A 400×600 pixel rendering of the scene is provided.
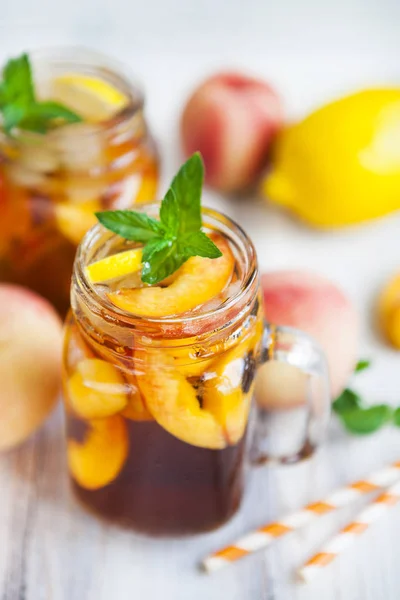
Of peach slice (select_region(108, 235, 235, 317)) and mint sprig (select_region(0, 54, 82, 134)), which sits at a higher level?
mint sprig (select_region(0, 54, 82, 134))

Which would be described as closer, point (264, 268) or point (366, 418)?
point (366, 418)

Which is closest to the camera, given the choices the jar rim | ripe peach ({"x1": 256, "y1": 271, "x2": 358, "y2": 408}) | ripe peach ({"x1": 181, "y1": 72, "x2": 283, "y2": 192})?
the jar rim

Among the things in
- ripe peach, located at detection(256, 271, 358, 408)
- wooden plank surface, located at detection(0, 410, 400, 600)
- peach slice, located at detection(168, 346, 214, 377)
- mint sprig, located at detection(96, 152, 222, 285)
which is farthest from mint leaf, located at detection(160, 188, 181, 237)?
wooden plank surface, located at detection(0, 410, 400, 600)

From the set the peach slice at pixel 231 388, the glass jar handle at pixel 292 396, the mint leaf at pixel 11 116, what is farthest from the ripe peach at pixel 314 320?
the mint leaf at pixel 11 116

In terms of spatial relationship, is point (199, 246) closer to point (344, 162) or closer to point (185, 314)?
point (185, 314)

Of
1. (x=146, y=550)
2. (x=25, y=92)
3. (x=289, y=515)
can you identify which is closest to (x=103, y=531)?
(x=146, y=550)

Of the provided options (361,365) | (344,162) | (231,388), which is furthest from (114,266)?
(344,162)

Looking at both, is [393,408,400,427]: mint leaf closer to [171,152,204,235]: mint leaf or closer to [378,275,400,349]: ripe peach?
[378,275,400,349]: ripe peach
